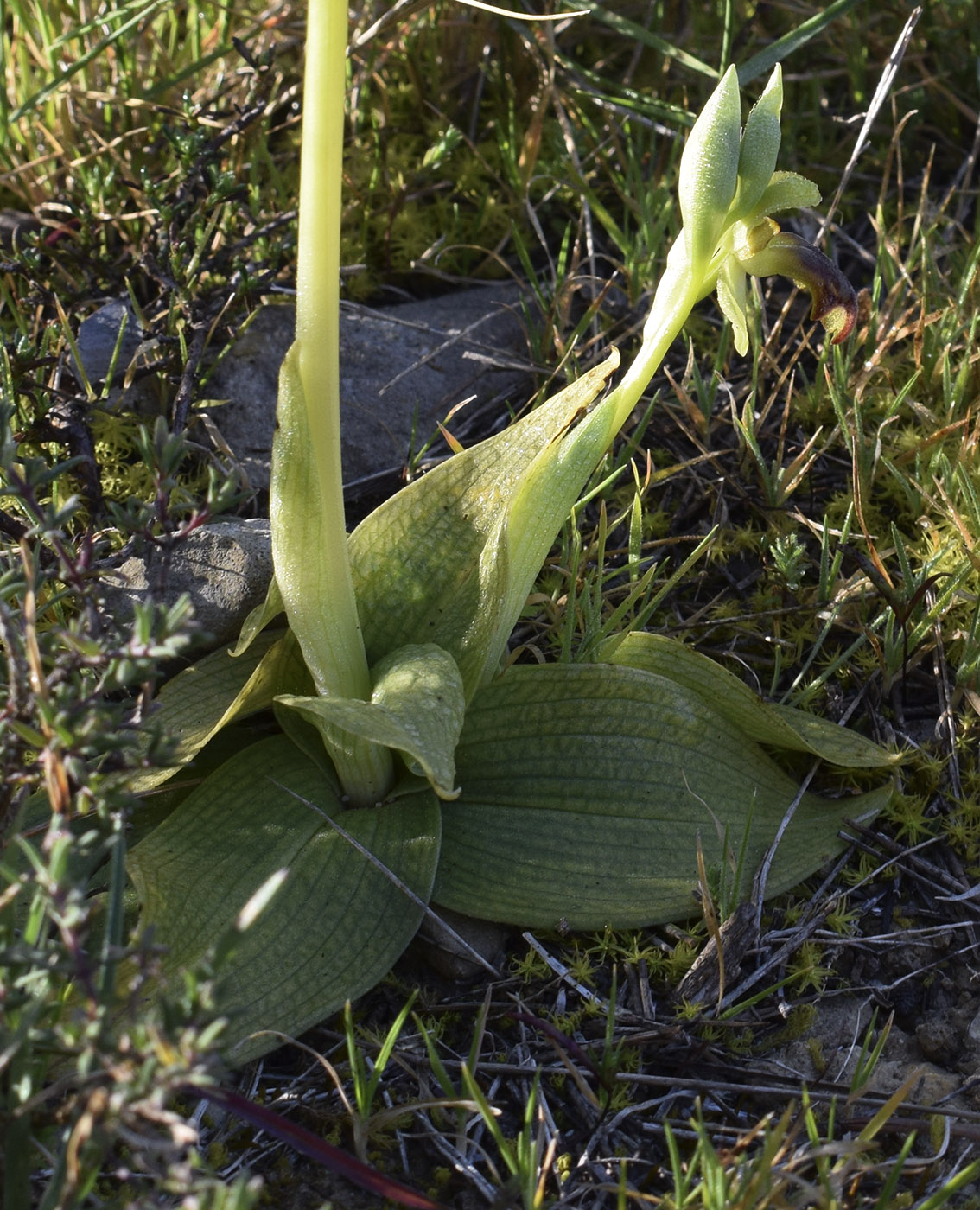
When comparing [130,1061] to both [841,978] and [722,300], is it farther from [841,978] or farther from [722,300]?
[722,300]

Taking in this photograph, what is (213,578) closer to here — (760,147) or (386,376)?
(386,376)

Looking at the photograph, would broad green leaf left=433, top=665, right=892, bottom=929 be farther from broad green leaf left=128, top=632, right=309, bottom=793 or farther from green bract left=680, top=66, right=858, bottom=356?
green bract left=680, top=66, right=858, bottom=356

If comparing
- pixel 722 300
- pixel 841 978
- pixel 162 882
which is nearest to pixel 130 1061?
pixel 162 882

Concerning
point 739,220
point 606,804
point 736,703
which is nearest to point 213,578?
point 606,804

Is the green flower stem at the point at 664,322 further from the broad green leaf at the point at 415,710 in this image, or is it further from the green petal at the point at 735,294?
the broad green leaf at the point at 415,710

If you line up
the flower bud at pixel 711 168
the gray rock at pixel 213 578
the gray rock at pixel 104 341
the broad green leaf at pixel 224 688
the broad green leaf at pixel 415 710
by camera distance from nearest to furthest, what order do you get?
the broad green leaf at pixel 415 710 < the flower bud at pixel 711 168 < the broad green leaf at pixel 224 688 < the gray rock at pixel 213 578 < the gray rock at pixel 104 341

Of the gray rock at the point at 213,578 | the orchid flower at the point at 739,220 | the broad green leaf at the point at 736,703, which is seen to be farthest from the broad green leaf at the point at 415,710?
the orchid flower at the point at 739,220
